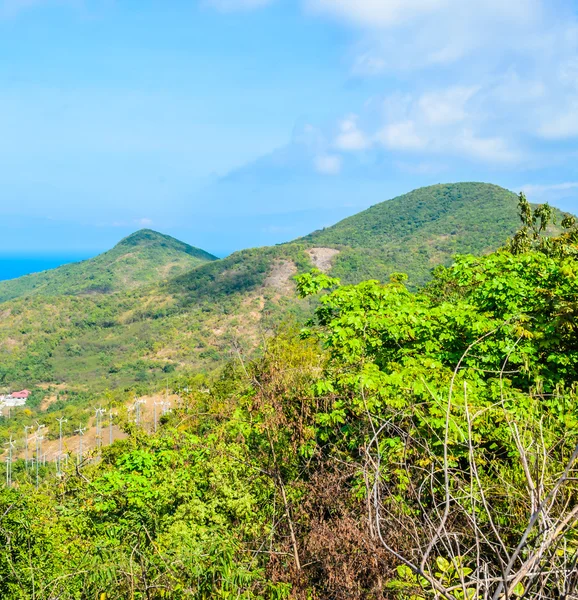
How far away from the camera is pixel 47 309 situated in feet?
441

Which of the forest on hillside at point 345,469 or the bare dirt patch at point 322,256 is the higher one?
the bare dirt patch at point 322,256

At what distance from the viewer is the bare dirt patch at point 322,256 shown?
11865 cm

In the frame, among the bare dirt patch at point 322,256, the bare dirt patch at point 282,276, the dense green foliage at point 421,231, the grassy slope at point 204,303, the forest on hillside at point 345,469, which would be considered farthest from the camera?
the bare dirt patch at point 322,256

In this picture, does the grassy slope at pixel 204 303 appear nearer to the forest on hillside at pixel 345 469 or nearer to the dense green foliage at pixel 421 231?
the dense green foliage at pixel 421 231

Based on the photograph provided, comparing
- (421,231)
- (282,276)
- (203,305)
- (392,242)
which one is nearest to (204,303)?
(203,305)

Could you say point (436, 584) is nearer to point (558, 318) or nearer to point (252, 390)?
point (252, 390)

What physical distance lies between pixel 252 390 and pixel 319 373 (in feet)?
5.42

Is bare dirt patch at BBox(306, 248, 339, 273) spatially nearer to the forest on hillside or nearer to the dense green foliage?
the dense green foliage

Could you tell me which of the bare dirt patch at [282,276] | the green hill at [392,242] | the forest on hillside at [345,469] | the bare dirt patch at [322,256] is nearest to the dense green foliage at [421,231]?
the green hill at [392,242]

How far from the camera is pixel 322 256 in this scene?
125 m

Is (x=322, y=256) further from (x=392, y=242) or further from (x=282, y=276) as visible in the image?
(x=392, y=242)

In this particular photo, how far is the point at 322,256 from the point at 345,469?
120 meters

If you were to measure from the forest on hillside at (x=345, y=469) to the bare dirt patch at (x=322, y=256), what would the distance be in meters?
108

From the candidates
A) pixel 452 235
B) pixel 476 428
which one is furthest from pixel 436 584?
pixel 452 235
